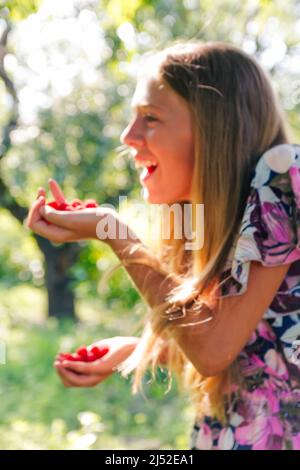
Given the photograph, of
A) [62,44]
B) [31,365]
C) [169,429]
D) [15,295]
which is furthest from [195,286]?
[15,295]

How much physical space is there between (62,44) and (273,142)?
2.72 m

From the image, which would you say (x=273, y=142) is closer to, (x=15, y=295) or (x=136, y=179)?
(x=136, y=179)

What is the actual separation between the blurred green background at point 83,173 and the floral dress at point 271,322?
0.94 meters

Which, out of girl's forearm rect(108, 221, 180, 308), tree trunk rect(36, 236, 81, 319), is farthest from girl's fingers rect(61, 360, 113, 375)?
tree trunk rect(36, 236, 81, 319)

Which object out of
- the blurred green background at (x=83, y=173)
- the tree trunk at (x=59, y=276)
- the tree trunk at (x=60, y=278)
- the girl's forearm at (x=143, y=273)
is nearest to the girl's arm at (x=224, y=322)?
the girl's forearm at (x=143, y=273)

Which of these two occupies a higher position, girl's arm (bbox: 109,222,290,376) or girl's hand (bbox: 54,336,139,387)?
girl's arm (bbox: 109,222,290,376)

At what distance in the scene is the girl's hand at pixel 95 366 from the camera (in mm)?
894

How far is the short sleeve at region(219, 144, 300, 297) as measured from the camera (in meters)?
0.78

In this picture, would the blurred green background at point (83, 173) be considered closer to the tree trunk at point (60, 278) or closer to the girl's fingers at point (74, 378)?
the tree trunk at point (60, 278)

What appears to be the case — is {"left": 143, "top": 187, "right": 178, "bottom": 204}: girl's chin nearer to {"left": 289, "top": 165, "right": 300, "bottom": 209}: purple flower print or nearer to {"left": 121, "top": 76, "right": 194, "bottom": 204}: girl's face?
{"left": 121, "top": 76, "right": 194, "bottom": 204}: girl's face

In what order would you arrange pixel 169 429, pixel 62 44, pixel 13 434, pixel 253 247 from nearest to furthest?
pixel 253 247 → pixel 13 434 → pixel 169 429 → pixel 62 44

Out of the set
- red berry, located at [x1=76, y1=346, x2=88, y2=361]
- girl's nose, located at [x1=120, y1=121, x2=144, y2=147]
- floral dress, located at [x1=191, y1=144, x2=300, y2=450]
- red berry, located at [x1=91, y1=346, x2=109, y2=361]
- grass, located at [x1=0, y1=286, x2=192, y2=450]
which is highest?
girl's nose, located at [x1=120, y1=121, x2=144, y2=147]

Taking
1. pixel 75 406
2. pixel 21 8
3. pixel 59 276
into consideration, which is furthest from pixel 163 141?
pixel 59 276
